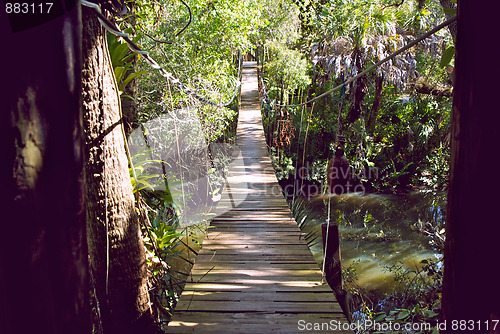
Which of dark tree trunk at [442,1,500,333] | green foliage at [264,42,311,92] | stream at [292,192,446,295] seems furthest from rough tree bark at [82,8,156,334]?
green foliage at [264,42,311,92]

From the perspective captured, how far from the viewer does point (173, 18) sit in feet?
17.2

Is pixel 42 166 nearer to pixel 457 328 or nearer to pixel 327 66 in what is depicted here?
pixel 457 328

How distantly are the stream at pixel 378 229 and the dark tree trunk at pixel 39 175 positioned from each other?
12.3ft

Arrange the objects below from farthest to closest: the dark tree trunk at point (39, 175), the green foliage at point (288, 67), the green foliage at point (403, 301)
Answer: the green foliage at point (288, 67)
the green foliage at point (403, 301)
the dark tree trunk at point (39, 175)

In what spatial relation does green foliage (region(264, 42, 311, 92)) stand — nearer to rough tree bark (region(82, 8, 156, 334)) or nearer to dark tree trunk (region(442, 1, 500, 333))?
rough tree bark (region(82, 8, 156, 334))

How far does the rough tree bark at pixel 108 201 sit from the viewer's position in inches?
60.9

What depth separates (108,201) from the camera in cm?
161

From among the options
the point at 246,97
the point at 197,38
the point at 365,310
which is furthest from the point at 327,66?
the point at 365,310

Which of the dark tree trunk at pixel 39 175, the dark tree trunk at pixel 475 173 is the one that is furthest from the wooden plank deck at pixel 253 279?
the dark tree trunk at pixel 39 175

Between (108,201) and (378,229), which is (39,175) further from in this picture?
(378,229)

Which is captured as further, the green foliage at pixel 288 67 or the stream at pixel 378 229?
the green foliage at pixel 288 67

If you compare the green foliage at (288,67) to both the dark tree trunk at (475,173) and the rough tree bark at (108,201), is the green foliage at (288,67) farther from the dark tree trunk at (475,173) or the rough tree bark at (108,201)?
the dark tree trunk at (475,173)

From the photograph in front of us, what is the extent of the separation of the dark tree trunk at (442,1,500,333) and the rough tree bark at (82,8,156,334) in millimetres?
1221

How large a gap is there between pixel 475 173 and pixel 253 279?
5.11ft
